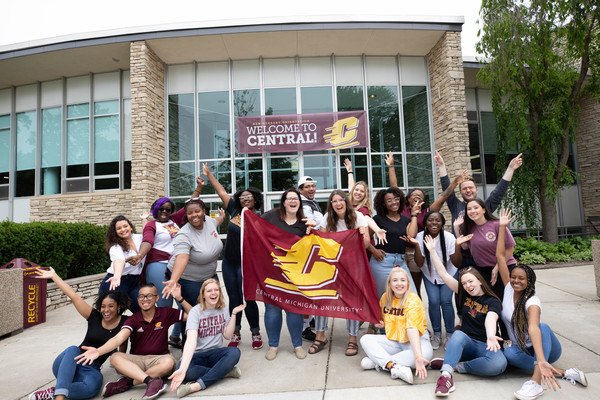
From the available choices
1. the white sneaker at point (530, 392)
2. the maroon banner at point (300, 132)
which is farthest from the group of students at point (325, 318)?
the maroon banner at point (300, 132)

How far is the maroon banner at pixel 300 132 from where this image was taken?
1279 cm

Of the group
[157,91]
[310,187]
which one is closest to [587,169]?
[310,187]

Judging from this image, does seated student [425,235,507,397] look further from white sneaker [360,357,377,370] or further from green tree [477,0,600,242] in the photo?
green tree [477,0,600,242]

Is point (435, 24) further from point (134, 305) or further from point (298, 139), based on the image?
point (134, 305)

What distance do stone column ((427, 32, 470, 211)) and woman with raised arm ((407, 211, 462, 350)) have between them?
8.41 metres

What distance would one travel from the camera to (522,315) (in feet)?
11.0

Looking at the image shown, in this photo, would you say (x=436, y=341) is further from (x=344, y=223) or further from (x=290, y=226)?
(x=290, y=226)

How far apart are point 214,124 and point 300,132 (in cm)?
318

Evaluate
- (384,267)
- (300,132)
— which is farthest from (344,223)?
(300,132)

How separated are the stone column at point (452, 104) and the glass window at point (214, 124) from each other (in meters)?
7.50

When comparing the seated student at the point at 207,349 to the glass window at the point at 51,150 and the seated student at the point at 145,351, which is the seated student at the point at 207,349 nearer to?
the seated student at the point at 145,351

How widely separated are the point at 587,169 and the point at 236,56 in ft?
50.0

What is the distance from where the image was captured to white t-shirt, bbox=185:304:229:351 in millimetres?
3680

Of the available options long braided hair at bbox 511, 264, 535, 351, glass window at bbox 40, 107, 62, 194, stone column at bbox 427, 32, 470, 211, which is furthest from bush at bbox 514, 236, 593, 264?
glass window at bbox 40, 107, 62, 194
